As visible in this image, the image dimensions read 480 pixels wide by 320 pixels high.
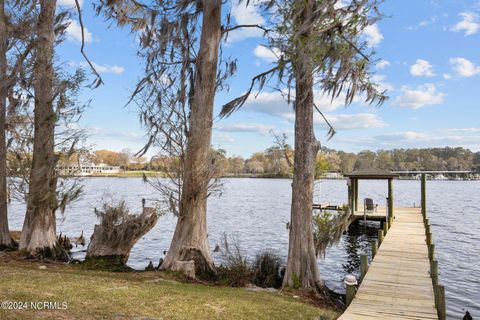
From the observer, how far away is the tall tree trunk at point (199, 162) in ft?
32.7

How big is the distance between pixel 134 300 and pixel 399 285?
537cm

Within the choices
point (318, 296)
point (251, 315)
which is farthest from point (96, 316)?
point (318, 296)

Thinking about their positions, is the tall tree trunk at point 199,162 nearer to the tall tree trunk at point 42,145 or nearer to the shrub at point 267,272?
the shrub at point 267,272

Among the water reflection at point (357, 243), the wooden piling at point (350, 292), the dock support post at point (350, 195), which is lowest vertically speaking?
the water reflection at point (357, 243)

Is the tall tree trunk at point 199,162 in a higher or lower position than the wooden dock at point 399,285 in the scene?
higher

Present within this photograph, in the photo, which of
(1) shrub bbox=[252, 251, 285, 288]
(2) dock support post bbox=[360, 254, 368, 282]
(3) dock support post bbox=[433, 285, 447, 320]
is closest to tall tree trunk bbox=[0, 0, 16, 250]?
(1) shrub bbox=[252, 251, 285, 288]

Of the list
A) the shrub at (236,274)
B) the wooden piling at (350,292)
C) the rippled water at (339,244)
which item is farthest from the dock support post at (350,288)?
the rippled water at (339,244)

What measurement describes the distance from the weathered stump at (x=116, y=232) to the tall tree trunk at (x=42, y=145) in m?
1.33

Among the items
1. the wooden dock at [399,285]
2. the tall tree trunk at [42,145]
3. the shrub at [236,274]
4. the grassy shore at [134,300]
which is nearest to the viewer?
the grassy shore at [134,300]

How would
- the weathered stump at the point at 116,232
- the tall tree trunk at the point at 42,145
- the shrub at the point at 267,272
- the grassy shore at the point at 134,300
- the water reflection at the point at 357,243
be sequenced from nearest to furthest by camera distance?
1. the grassy shore at the point at 134,300
2. the shrub at the point at 267,272
3. the tall tree trunk at the point at 42,145
4. the weathered stump at the point at 116,232
5. the water reflection at the point at 357,243

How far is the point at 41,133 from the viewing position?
11.8 metres

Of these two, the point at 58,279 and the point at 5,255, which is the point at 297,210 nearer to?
the point at 58,279

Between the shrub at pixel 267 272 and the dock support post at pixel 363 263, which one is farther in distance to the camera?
the shrub at pixel 267 272

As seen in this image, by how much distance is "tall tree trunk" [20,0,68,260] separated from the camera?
1171 centimetres
